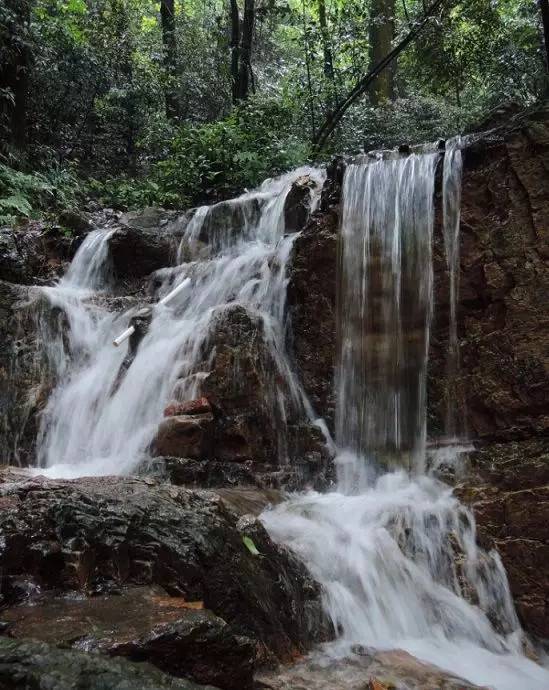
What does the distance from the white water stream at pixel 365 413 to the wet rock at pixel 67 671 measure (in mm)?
1788

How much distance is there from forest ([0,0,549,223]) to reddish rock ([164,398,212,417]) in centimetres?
612

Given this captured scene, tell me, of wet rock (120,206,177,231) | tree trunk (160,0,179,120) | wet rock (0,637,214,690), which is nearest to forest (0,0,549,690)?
wet rock (0,637,214,690)

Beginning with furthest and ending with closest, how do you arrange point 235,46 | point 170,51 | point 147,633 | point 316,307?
point 170,51 < point 235,46 < point 316,307 < point 147,633

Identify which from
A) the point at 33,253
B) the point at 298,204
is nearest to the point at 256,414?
the point at 298,204

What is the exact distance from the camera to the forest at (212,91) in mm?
11836

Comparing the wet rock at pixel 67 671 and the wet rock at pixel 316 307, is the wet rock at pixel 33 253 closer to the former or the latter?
the wet rock at pixel 316 307

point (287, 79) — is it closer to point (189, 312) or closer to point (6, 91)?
point (6, 91)

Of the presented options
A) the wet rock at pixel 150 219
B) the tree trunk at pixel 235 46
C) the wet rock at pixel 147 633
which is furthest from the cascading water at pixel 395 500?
the tree trunk at pixel 235 46

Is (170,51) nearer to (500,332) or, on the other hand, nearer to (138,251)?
(138,251)

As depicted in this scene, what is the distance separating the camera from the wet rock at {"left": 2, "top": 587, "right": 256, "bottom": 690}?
2.18 metres

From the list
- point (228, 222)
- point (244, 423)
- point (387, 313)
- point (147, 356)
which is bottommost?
point (244, 423)

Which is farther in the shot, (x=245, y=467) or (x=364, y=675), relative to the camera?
(x=245, y=467)

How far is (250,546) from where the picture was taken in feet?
11.6

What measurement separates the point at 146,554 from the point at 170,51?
1612 cm
